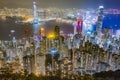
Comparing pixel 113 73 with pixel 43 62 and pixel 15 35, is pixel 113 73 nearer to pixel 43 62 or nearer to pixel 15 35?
pixel 43 62

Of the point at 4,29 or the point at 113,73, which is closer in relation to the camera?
the point at 113,73

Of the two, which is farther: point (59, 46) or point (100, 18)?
point (100, 18)

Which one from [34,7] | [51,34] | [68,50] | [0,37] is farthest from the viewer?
[34,7]

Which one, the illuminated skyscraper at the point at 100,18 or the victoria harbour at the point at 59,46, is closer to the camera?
the victoria harbour at the point at 59,46

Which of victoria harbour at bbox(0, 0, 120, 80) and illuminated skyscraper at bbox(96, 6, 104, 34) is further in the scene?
illuminated skyscraper at bbox(96, 6, 104, 34)

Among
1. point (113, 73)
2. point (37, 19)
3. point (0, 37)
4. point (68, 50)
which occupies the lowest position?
point (113, 73)

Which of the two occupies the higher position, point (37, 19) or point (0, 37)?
point (37, 19)

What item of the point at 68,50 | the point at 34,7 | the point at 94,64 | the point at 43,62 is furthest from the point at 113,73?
the point at 34,7

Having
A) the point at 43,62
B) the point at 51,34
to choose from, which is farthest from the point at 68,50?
the point at 51,34

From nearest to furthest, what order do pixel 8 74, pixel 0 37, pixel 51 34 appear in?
pixel 8 74 → pixel 0 37 → pixel 51 34
